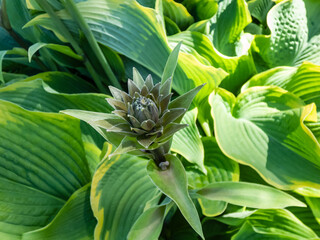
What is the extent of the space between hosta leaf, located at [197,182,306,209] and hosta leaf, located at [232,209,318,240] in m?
0.16

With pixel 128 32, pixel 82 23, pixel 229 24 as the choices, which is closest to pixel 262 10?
pixel 229 24

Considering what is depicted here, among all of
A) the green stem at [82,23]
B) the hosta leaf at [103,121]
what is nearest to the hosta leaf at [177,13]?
the green stem at [82,23]

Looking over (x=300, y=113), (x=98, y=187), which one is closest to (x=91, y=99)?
(x=98, y=187)

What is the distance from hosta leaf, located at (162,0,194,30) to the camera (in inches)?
33.6

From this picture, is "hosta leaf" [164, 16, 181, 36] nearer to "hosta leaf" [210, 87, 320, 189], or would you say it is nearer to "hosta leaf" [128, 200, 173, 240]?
"hosta leaf" [210, 87, 320, 189]

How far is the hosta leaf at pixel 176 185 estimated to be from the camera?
0.37m

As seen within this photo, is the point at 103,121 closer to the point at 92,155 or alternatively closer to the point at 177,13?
Answer: the point at 92,155

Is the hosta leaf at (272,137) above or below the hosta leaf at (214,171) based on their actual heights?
above

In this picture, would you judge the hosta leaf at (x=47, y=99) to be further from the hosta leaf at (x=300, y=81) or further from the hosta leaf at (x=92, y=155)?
the hosta leaf at (x=300, y=81)

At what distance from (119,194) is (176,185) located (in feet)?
0.66

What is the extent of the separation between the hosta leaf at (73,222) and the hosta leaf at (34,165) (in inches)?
1.6

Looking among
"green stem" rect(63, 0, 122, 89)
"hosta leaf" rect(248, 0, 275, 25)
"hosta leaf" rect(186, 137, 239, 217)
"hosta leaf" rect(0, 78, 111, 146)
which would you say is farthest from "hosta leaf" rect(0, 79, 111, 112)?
"hosta leaf" rect(248, 0, 275, 25)

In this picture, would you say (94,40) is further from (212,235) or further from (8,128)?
(212,235)

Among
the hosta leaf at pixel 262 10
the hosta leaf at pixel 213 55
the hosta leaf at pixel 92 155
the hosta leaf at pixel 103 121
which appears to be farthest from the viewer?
the hosta leaf at pixel 262 10
